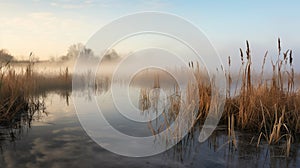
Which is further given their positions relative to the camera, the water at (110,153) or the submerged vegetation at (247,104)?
the submerged vegetation at (247,104)

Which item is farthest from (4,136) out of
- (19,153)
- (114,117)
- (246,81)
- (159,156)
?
(246,81)

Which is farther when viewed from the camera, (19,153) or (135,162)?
(19,153)

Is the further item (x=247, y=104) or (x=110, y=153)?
(x=247, y=104)

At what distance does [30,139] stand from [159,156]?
216 cm

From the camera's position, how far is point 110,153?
3.38 metres

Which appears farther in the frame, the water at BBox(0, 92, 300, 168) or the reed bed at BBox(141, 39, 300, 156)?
the reed bed at BBox(141, 39, 300, 156)

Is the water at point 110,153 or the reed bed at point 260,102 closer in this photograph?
the water at point 110,153

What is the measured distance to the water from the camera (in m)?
3.05

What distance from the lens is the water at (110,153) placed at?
3.05 metres

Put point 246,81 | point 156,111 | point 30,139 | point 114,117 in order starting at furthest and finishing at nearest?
point 156,111 < point 114,117 < point 246,81 < point 30,139

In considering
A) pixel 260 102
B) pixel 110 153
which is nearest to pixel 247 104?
pixel 260 102

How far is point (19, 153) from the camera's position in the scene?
3359 mm

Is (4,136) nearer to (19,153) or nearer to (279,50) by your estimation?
(19,153)

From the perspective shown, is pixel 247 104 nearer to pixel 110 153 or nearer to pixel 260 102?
pixel 260 102
